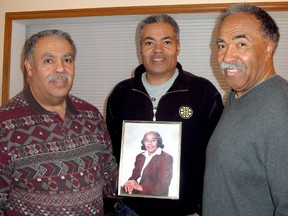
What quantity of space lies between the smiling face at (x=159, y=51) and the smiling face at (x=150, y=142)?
41 centimetres

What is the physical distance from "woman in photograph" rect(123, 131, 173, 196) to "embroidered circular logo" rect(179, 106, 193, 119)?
8.6 inches

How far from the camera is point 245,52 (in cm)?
143

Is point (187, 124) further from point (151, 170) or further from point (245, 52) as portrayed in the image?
point (245, 52)

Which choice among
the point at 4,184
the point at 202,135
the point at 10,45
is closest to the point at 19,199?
the point at 4,184

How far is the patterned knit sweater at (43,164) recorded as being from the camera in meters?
1.63

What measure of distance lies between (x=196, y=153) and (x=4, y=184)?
113 centimetres

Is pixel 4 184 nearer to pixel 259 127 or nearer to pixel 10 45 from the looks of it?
pixel 259 127

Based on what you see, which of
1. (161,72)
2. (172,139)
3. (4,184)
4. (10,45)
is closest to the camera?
(4,184)

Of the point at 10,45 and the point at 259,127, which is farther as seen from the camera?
the point at 10,45

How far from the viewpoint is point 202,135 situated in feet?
6.64

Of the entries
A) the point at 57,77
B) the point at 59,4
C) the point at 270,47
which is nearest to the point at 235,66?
the point at 270,47

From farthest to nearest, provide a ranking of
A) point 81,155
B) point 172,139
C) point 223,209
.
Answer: point 172,139
point 81,155
point 223,209

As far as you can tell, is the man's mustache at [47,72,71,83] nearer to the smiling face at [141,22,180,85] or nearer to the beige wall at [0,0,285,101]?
the smiling face at [141,22,180,85]

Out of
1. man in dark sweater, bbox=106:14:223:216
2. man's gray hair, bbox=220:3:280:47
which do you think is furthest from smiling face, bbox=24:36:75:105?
man's gray hair, bbox=220:3:280:47
